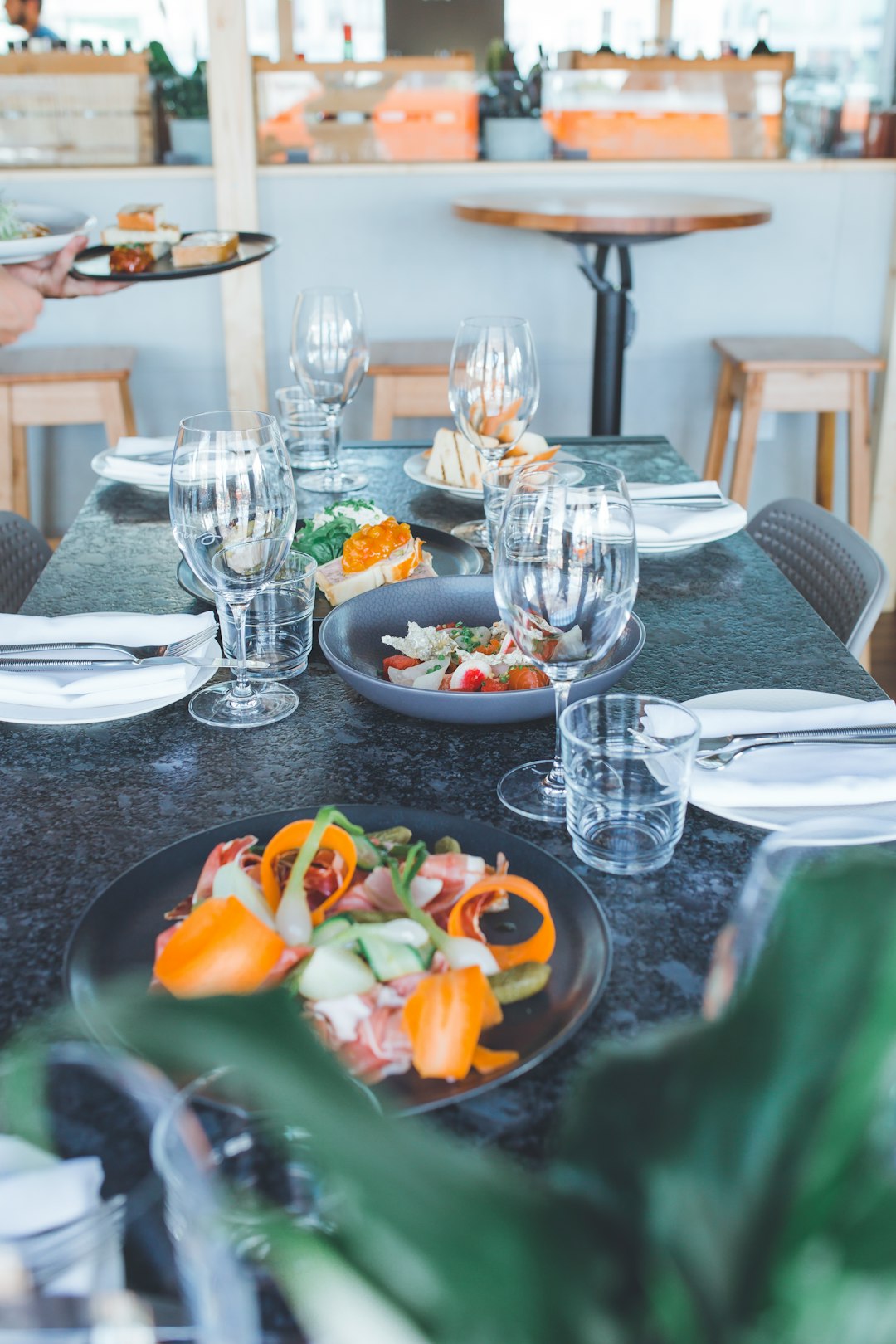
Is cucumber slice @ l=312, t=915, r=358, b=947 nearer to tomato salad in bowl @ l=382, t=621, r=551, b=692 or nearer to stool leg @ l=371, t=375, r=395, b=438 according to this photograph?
tomato salad in bowl @ l=382, t=621, r=551, b=692

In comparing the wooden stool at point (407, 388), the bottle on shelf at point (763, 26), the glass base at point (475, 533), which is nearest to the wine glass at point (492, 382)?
the glass base at point (475, 533)

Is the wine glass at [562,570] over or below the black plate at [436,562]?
over

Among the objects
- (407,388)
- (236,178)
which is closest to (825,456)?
(407,388)

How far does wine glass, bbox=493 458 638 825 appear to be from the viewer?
728mm

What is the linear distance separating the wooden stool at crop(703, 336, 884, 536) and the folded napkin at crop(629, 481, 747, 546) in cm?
168

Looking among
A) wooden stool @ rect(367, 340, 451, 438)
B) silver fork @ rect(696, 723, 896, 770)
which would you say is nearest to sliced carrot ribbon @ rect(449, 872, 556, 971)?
silver fork @ rect(696, 723, 896, 770)

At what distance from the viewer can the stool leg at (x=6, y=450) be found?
284cm

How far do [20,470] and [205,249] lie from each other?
134cm

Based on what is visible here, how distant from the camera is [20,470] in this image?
2994 millimetres

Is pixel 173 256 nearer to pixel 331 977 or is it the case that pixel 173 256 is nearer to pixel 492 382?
pixel 492 382

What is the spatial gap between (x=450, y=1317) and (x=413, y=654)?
74 centimetres

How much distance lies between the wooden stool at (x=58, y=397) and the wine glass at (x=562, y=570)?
2.24 meters

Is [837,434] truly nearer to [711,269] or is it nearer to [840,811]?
[711,269]

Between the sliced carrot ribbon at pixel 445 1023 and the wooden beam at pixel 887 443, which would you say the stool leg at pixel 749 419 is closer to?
the wooden beam at pixel 887 443
